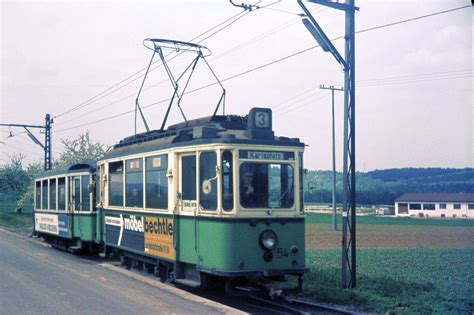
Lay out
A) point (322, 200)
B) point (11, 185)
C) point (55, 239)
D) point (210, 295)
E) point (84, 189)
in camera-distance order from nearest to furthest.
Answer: point (210, 295), point (84, 189), point (55, 239), point (11, 185), point (322, 200)

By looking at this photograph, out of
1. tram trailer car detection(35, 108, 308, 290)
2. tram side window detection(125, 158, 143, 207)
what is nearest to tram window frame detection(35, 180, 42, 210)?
tram side window detection(125, 158, 143, 207)

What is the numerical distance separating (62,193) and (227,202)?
1179 cm

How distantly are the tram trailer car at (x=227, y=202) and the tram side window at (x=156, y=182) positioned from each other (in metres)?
0.02

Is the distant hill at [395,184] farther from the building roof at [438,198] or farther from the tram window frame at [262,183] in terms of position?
the tram window frame at [262,183]

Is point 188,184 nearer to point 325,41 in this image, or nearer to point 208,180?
point 208,180

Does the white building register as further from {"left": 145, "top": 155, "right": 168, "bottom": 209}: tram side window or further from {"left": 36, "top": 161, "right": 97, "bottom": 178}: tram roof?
{"left": 145, "top": 155, "right": 168, "bottom": 209}: tram side window

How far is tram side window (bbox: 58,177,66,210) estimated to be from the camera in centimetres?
1964

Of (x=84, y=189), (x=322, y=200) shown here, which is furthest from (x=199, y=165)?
(x=322, y=200)

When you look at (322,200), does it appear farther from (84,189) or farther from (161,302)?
(161,302)

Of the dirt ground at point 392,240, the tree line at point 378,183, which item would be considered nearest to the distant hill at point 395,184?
the tree line at point 378,183

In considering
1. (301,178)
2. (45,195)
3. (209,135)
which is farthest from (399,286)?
(45,195)

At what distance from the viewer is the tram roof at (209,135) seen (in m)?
10.1

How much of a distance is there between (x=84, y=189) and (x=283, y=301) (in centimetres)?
956

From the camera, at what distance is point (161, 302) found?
898 cm
